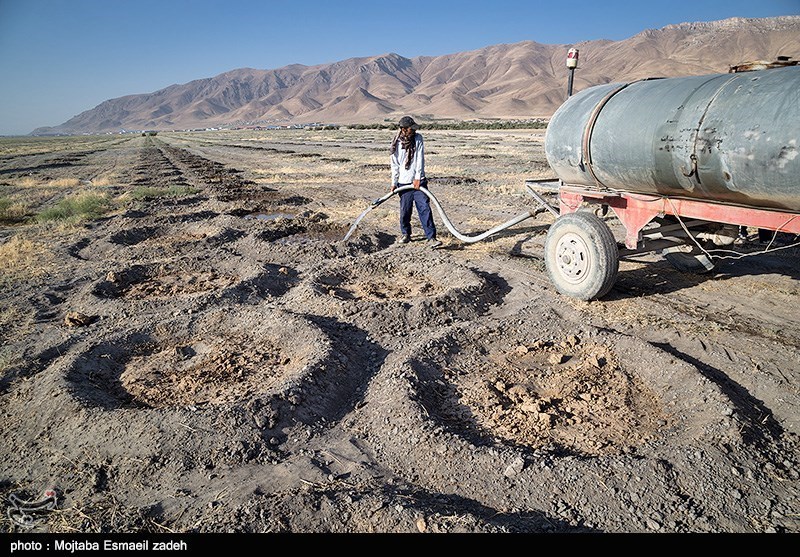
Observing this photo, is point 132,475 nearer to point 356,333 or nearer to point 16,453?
point 16,453

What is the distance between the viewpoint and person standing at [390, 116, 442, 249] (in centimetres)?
827

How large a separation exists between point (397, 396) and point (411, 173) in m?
5.35

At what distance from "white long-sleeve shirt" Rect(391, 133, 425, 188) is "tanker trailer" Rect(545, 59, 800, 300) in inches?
107

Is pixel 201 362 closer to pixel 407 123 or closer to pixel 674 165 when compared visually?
pixel 674 165

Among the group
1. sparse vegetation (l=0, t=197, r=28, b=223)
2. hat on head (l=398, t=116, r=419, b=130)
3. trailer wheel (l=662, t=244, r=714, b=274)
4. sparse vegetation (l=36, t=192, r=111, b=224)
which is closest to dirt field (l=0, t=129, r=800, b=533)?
trailer wheel (l=662, t=244, r=714, b=274)

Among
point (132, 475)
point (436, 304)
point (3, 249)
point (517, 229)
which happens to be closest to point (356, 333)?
point (436, 304)

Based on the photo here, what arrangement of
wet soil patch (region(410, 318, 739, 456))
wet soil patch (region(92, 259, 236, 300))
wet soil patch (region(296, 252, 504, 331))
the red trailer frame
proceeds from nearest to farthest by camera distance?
wet soil patch (region(410, 318, 739, 456)), the red trailer frame, wet soil patch (region(296, 252, 504, 331)), wet soil patch (region(92, 259, 236, 300))

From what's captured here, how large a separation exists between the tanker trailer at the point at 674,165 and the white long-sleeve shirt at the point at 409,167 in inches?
107

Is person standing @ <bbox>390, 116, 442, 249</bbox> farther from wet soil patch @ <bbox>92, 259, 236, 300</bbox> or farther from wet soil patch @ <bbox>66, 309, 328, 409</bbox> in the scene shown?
wet soil patch @ <bbox>66, 309, 328, 409</bbox>

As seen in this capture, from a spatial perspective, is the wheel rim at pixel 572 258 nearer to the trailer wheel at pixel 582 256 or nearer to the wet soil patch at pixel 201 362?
the trailer wheel at pixel 582 256

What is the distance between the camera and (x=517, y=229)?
9.63 meters

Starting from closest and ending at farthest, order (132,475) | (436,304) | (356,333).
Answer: (132,475)
(356,333)
(436,304)

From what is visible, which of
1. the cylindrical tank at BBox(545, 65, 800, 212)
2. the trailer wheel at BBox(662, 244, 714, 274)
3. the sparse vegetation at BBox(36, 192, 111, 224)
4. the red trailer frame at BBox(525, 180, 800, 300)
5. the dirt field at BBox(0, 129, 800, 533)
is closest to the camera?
the dirt field at BBox(0, 129, 800, 533)

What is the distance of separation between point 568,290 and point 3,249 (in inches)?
392
